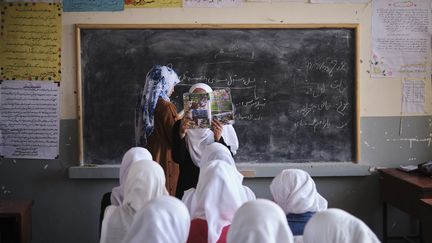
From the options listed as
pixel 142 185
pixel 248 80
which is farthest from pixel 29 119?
pixel 142 185

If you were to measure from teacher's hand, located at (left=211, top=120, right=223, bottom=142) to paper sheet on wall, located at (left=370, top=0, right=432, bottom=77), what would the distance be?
5.24 feet

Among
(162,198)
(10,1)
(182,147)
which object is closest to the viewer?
(162,198)

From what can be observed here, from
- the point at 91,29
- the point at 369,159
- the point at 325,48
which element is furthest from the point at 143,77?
the point at 369,159

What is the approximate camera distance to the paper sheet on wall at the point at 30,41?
3811 mm

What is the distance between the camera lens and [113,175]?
386cm

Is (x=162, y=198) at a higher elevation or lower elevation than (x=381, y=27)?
lower

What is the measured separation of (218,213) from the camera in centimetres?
188

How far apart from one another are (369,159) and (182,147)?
175 cm

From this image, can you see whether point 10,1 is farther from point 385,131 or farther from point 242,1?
point 385,131

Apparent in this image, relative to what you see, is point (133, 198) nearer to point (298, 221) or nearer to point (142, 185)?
point (142, 185)

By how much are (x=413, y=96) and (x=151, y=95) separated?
2.19m

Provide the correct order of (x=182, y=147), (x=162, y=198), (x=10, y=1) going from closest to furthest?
(x=162, y=198) → (x=182, y=147) → (x=10, y=1)

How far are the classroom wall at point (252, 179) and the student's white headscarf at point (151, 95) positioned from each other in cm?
45

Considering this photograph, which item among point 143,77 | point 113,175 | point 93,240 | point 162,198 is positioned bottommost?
point 93,240
